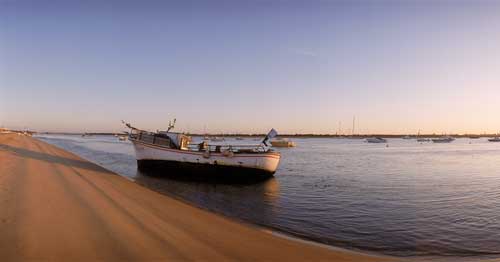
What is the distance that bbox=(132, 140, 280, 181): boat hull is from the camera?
23.3m

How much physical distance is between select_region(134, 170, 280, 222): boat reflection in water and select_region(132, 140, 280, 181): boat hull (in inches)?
28.9

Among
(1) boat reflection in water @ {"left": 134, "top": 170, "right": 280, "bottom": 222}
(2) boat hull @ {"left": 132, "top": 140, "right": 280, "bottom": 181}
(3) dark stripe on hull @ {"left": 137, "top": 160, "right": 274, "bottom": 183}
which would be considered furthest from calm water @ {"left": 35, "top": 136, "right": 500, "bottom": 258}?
(2) boat hull @ {"left": 132, "top": 140, "right": 280, "bottom": 181}

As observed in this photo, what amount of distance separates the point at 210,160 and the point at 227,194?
17.6 feet

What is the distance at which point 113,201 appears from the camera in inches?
429

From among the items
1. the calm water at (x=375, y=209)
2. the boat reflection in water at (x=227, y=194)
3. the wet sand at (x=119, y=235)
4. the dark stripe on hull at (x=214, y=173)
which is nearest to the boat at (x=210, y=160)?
the dark stripe on hull at (x=214, y=173)

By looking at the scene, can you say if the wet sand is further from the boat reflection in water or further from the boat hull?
the boat hull

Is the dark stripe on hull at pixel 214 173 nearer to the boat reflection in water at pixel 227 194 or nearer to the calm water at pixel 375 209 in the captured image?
the boat reflection in water at pixel 227 194

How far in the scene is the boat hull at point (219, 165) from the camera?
76.3ft

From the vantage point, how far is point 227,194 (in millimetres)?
18641

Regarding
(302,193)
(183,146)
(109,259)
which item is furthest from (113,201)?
(183,146)

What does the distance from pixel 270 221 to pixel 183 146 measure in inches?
585

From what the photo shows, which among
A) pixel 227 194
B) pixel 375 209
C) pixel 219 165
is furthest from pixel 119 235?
pixel 219 165

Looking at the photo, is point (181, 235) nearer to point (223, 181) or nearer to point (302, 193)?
point (302, 193)

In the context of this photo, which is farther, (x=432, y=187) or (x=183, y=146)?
(x=183, y=146)
